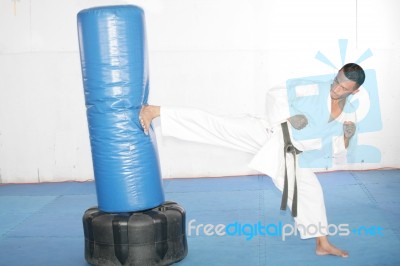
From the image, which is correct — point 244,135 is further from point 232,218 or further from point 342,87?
point 232,218

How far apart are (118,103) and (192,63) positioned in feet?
10.4

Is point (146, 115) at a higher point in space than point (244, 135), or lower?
higher

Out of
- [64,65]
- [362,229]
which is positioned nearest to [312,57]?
[362,229]

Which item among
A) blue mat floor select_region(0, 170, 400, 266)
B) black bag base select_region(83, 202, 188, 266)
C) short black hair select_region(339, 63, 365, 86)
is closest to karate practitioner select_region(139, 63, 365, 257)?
short black hair select_region(339, 63, 365, 86)

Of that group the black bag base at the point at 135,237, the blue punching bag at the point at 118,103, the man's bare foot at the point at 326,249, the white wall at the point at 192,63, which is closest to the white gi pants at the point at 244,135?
the man's bare foot at the point at 326,249

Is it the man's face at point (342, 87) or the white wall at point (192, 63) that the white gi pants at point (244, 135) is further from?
the white wall at point (192, 63)

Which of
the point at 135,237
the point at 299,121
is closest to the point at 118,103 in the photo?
the point at 135,237

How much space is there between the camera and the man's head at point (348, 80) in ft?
11.8

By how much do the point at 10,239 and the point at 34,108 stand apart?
8.40 ft

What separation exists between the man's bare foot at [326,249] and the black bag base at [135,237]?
3.55 feet

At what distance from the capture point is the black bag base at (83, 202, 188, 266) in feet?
12.0

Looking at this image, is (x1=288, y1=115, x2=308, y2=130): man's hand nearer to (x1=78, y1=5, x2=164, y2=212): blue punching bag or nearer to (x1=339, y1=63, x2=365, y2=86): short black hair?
(x1=339, y1=63, x2=365, y2=86): short black hair

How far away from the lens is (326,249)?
3973 mm

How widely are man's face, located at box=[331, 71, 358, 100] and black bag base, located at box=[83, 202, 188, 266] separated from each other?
1428 mm
